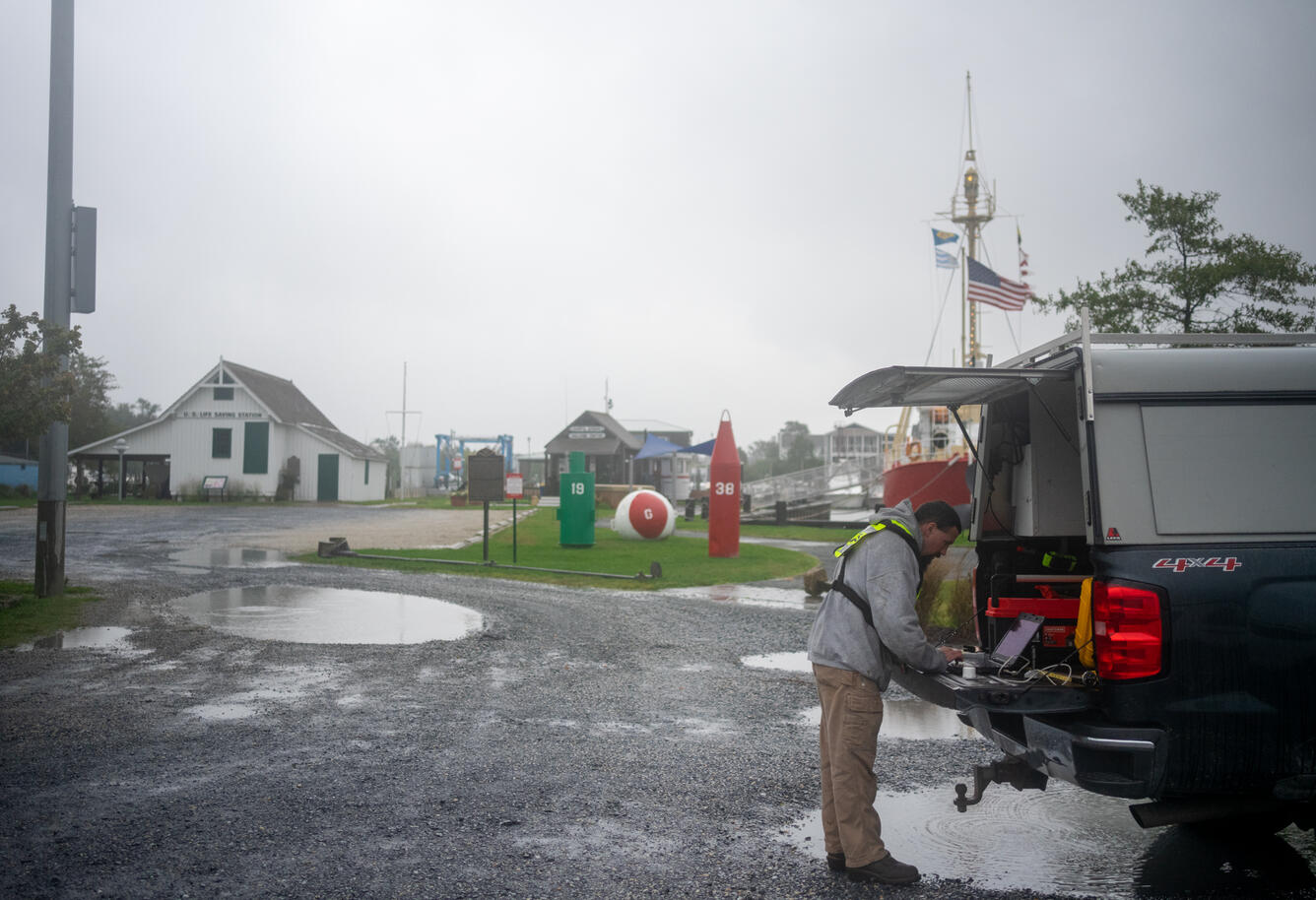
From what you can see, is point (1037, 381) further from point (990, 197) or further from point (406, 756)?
point (990, 197)

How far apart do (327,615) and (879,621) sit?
9.42 m

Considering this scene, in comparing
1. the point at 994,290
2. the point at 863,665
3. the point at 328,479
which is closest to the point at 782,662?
the point at 863,665

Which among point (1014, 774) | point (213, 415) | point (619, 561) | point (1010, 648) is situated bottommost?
point (619, 561)

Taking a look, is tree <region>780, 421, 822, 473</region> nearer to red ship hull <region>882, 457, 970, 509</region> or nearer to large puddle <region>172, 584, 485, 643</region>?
red ship hull <region>882, 457, 970, 509</region>

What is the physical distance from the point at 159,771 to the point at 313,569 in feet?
41.0

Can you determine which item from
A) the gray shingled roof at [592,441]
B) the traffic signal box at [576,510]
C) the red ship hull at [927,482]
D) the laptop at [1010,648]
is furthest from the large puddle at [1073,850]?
the gray shingled roof at [592,441]

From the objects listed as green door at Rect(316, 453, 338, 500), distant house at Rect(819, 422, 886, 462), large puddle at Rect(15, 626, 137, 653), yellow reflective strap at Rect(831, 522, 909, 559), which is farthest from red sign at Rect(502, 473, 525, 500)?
distant house at Rect(819, 422, 886, 462)

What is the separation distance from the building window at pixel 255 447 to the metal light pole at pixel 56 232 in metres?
36.8

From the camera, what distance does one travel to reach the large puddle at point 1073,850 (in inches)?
176

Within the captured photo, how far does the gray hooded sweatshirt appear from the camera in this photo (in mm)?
4570

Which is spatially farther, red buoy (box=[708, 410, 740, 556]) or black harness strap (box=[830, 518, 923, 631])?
red buoy (box=[708, 410, 740, 556])

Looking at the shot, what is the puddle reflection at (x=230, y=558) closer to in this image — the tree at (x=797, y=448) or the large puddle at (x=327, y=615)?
the large puddle at (x=327, y=615)

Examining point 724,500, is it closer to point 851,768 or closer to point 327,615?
point 327,615

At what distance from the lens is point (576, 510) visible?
23203 mm
